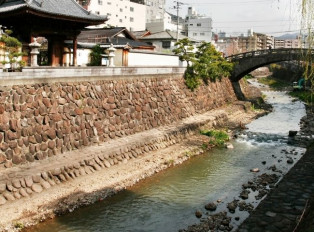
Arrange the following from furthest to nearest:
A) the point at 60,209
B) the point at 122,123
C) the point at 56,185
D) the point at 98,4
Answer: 1. the point at 98,4
2. the point at 122,123
3. the point at 56,185
4. the point at 60,209

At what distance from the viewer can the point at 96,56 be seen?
84.7ft

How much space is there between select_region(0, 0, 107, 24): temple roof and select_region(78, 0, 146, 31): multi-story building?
123ft

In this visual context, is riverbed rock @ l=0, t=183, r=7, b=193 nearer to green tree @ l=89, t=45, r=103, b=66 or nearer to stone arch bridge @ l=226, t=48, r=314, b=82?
green tree @ l=89, t=45, r=103, b=66

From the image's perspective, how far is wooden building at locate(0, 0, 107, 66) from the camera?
57.6 feet

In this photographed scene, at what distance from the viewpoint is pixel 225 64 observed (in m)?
39.5

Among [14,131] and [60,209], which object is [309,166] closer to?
[60,209]

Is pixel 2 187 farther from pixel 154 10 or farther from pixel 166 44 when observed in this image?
pixel 154 10

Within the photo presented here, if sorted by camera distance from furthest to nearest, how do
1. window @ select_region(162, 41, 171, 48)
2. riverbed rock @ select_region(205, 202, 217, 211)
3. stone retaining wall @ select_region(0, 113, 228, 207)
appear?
window @ select_region(162, 41, 171, 48) < riverbed rock @ select_region(205, 202, 217, 211) < stone retaining wall @ select_region(0, 113, 228, 207)

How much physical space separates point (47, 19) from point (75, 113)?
6011 mm

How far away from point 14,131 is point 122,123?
7.39 metres

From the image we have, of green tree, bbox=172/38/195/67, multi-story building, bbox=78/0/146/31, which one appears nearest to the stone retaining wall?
green tree, bbox=172/38/195/67

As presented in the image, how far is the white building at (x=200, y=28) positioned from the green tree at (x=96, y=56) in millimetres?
55097

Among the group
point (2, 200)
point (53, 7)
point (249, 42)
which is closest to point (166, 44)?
point (53, 7)

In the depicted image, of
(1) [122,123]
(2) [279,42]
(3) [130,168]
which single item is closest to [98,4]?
(1) [122,123]
